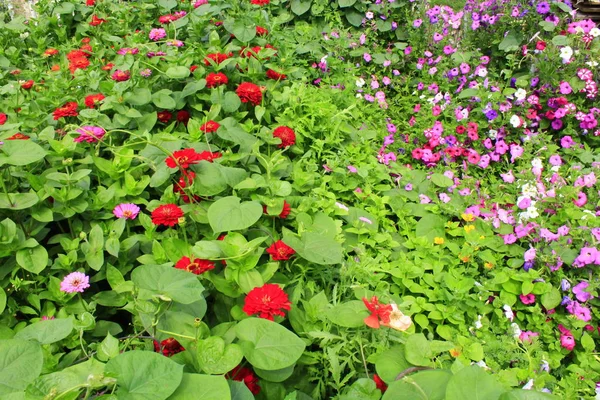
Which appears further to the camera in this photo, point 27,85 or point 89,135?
point 27,85

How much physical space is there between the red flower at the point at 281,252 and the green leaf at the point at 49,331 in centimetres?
56

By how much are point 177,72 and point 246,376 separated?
4.90ft

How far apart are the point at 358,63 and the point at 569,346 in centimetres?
241

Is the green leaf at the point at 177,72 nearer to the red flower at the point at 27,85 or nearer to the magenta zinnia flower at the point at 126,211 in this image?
the red flower at the point at 27,85

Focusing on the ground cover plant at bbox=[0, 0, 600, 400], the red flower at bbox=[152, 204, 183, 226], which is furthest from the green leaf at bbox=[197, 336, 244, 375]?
the red flower at bbox=[152, 204, 183, 226]

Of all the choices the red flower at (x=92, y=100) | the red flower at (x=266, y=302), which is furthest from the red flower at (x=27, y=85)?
the red flower at (x=266, y=302)

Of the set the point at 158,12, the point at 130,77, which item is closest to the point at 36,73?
the point at 130,77

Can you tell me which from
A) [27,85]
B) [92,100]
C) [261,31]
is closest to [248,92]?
[92,100]

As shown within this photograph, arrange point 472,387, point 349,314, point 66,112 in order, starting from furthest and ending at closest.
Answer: point 66,112
point 349,314
point 472,387

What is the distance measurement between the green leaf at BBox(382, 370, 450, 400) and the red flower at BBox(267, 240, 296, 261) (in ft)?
1.90

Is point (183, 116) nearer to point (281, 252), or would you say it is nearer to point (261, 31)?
point (261, 31)

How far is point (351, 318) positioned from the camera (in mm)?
1152

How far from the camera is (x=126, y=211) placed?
59.2 inches

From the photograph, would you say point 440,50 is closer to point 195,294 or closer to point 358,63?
point 358,63
